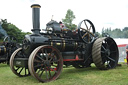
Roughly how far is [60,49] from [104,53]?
1.77 meters

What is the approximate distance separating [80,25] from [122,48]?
18.5ft

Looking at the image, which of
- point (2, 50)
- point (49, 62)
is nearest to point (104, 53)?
point (49, 62)

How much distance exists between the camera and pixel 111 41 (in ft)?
20.8

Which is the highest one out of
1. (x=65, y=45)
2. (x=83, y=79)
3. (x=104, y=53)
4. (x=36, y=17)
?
(x=36, y=17)

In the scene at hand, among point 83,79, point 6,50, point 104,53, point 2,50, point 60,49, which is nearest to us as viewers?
point 83,79

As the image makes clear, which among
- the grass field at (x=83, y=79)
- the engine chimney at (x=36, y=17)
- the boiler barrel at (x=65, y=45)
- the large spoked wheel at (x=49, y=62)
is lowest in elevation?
the grass field at (x=83, y=79)

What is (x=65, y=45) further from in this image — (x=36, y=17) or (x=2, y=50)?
(x=2, y=50)

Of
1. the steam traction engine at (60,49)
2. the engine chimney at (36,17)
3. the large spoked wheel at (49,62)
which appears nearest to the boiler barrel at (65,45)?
the steam traction engine at (60,49)

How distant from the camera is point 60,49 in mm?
5301

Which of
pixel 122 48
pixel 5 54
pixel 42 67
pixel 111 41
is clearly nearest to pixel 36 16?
pixel 42 67

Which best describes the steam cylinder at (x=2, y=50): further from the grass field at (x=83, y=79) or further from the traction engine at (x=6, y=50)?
the grass field at (x=83, y=79)

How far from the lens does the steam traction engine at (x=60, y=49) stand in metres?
4.69

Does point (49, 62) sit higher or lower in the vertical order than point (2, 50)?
lower

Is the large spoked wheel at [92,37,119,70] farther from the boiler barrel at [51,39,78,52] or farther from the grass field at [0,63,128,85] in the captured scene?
the boiler barrel at [51,39,78,52]
